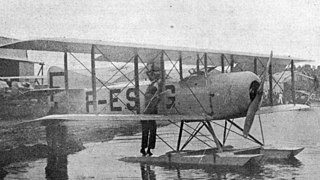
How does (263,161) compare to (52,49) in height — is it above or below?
below

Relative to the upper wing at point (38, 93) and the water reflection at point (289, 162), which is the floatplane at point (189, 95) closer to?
the water reflection at point (289, 162)

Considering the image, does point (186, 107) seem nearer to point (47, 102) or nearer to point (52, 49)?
point (52, 49)

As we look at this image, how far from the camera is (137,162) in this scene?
10312mm

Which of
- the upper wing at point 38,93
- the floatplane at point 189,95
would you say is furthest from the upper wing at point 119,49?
the upper wing at point 38,93

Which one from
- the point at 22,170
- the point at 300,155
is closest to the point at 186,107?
the point at 300,155

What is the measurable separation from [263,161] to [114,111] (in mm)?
4995

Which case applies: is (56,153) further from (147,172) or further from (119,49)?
(147,172)

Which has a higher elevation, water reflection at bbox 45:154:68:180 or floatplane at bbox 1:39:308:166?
floatplane at bbox 1:39:308:166

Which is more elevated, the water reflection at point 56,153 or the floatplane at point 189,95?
the floatplane at point 189,95

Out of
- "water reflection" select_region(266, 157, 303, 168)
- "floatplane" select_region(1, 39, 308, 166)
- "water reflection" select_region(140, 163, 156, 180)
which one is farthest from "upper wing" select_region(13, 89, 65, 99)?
"water reflection" select_region(266, 157, 303, 168)

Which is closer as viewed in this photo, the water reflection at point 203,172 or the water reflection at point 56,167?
the water reflection at point 203,172

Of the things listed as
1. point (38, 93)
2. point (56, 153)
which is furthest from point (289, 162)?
point (38, 93)

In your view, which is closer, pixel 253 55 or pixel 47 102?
pixel 253 55

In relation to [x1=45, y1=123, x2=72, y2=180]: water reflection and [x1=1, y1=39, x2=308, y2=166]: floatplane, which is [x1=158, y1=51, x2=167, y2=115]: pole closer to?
[x1=1, y1=39, x2=308, y2=166]: floatplane
